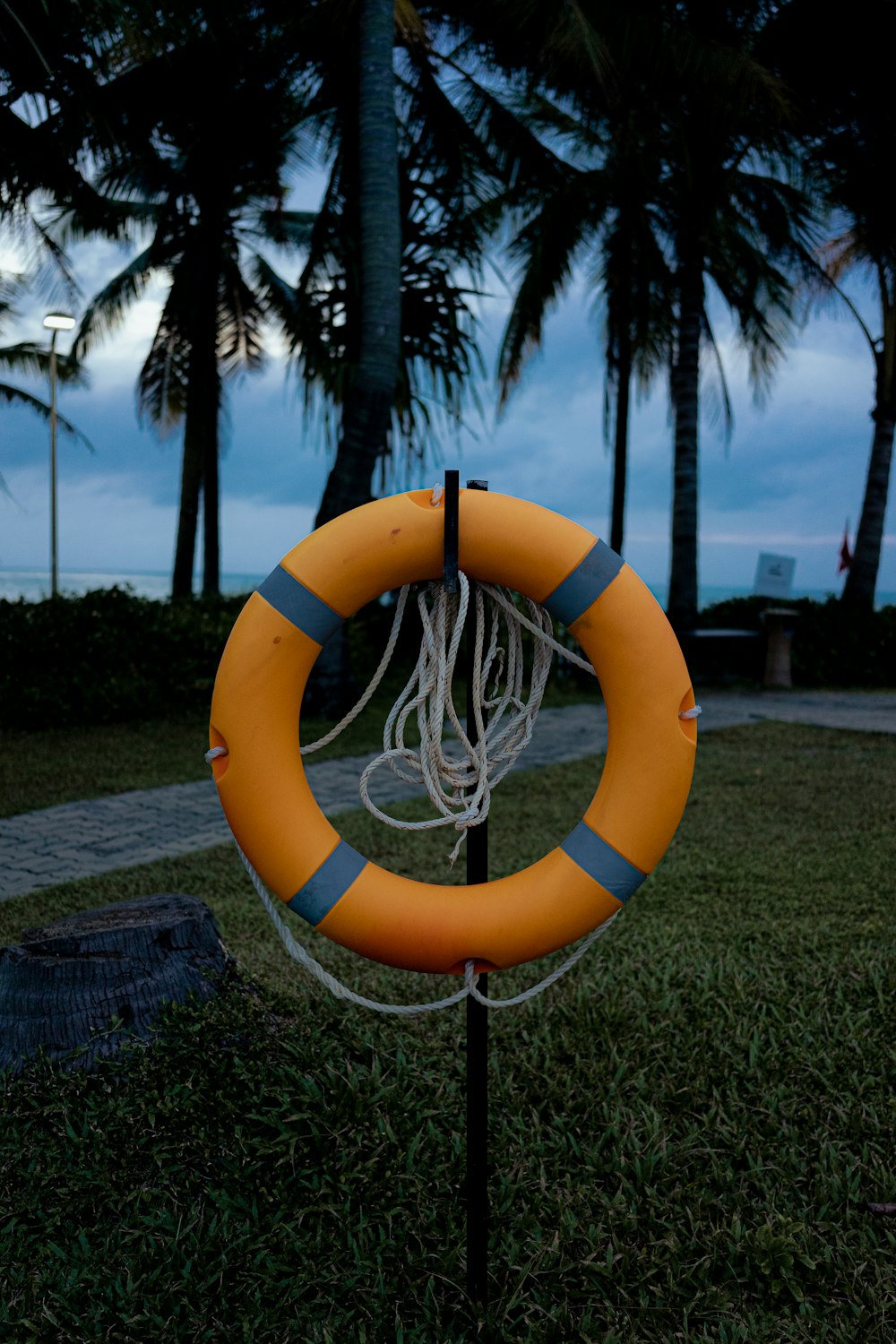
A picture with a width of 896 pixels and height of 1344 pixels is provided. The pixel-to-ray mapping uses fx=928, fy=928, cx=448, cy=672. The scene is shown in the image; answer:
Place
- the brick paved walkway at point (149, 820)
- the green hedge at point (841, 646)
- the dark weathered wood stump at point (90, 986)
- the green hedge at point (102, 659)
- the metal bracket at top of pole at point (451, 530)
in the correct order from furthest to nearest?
the green hedge at point (841, 646)
the green hedge at point (102, 659)
the brick paved walkway at point (149, 820)
the dark weathered wood stump at point (90, 986)
the metal bracket at top of pole at point (451, 530)

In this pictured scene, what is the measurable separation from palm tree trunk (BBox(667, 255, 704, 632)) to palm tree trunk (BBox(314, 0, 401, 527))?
14.3ft

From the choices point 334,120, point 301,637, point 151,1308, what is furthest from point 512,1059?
point 334,120

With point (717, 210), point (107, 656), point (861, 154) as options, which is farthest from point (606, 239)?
point (107, 656)

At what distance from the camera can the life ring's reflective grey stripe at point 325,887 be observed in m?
1.59

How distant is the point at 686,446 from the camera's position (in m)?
10.1

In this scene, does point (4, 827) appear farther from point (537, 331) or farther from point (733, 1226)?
point (537, 331)

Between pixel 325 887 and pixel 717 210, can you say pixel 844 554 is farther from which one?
pixel 325 887

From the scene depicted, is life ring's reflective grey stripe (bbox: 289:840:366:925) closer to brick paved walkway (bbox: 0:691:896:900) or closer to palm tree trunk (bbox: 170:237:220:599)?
brick paved walkway (bbox: 0:691:896:900)

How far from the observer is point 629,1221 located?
1863 millimetres

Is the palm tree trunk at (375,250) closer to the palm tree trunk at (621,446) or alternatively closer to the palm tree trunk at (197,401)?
the palm tree trunk at (197,401)

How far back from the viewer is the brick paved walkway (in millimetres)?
4219

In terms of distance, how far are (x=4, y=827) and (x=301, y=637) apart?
3904 mm

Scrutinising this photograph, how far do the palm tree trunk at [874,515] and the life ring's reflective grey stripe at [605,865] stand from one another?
1132cm

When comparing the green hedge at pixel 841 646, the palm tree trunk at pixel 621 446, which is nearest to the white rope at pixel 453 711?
the palm tree trunk at pixel 621 446
